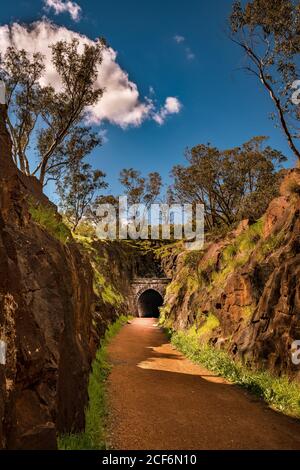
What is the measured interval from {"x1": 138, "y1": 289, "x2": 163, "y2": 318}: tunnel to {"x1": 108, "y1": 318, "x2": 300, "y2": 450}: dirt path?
38738mm

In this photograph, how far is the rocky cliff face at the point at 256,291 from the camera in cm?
1173

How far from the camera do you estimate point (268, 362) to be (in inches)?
460

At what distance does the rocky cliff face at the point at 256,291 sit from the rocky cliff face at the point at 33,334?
6688mm

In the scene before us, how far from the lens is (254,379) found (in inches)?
444

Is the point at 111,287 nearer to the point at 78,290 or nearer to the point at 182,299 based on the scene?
the point at 182,299

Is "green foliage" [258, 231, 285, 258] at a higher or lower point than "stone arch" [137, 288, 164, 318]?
higher

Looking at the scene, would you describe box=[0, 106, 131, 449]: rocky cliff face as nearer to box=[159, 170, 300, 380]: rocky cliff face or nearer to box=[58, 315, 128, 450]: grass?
box=[58, 315, 128, 450]: grass

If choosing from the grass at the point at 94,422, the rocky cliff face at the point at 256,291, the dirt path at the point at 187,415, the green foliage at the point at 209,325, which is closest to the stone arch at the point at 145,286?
the rocky cliff face at the point at 256,291

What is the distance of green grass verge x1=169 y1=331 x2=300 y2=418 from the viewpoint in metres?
9.31

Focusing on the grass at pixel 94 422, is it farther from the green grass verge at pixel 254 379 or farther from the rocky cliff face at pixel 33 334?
the green grass verge at pixel 254 379

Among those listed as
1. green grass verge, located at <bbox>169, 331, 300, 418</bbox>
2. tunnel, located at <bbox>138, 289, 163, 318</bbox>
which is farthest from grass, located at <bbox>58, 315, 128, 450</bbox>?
tunnel, located at <bbox>138, 289, 163, 318</bbox>

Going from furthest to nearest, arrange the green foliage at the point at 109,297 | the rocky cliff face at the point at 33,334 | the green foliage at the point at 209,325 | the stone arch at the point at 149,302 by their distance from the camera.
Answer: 1. the stone arch at the point at 149,302
2. the green foliage at the point at 109,297
3. the green foliage at the point at 209,325
4. the rocky cliff face at the point at 33,334
